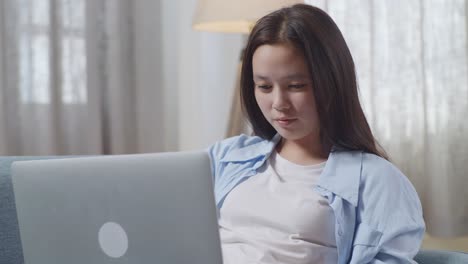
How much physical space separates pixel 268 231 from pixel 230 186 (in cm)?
16

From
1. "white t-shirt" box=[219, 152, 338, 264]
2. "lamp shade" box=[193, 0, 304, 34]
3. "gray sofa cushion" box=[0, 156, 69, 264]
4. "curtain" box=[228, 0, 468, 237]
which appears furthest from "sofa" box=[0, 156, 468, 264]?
"curtain" box=[228, 0, 468, 237]

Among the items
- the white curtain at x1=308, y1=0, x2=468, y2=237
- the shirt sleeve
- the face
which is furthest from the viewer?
the white curtain at x1=308, y1=0, x2=468, y2=237

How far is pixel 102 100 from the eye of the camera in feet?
7.75

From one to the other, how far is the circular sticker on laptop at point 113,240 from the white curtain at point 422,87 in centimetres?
169

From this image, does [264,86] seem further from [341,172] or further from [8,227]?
[8,227]

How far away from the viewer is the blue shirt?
110cm

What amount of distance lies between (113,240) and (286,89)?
485 mm

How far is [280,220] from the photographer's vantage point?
120 centimetres

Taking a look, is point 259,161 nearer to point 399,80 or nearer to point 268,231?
point 268,231

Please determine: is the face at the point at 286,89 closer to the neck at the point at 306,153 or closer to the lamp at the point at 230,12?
the neck at the point at 306,153

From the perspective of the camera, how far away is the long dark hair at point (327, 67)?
1.18 meters

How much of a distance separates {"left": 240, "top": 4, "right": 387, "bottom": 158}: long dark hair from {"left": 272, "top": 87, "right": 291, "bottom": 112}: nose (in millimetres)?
54

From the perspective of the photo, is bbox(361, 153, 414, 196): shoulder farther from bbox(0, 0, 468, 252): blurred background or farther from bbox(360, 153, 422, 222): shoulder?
bbox(0, 0, 468, 252): blurred background

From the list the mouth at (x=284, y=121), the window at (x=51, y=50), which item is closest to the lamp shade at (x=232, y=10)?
the window at (x=51, y=50)
